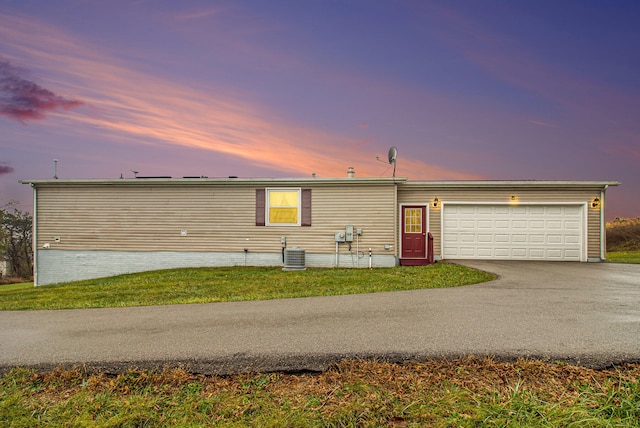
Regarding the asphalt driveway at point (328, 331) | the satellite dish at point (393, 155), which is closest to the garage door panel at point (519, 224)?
the satellite dish at point (393, 155)

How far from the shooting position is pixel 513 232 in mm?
13609

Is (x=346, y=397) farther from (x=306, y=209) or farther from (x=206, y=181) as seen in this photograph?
(x=206, y=181)

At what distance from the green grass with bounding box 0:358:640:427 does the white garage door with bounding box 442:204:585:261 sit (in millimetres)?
10984

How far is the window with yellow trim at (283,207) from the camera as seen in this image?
525 inches

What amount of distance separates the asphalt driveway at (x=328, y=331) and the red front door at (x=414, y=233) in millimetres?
6807

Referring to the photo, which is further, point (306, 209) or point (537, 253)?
point (537, 253)

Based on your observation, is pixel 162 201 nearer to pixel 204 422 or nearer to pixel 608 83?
pixel 204 422

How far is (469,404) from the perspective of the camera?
2508mm

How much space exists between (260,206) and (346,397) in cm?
1116

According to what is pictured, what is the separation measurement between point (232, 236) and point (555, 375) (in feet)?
38.7

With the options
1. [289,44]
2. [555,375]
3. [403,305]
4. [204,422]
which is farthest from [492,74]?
[204,422]

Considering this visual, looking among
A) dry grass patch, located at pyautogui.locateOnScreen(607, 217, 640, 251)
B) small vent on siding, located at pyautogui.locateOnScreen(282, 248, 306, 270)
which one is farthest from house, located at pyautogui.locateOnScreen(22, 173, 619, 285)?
dry grass patch, located at pyautogui.locateOnScreen(607, 217, 640, 251)

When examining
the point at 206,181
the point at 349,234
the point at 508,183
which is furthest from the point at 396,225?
the point at 206,181

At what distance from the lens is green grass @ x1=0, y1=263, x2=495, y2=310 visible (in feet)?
22.4
